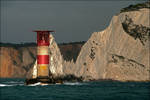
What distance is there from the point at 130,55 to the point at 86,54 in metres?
21.6

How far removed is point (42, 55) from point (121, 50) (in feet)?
156

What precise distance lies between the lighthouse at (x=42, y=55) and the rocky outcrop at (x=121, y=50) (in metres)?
41.4

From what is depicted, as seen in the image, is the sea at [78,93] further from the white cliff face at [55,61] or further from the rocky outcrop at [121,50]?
the rocky outcrop at [121,50]

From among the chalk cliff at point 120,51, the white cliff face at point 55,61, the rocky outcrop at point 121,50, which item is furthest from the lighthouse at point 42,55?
the rocky outcrop at point 121,50

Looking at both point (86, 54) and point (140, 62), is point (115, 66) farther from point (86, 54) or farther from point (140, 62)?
point (86, 54)

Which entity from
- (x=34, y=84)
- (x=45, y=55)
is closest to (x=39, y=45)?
(x=45, y=55)

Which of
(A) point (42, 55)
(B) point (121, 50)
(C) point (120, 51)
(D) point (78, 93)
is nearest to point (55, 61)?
(C) point (120, 51)

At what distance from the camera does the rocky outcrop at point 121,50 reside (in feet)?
392

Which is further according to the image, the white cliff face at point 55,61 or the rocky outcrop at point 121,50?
the rocky outcrop at point 121,50

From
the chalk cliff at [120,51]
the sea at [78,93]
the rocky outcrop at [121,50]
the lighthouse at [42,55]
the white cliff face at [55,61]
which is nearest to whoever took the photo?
the sea at [78,93]

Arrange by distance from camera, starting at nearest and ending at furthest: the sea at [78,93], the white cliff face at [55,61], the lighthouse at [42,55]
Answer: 1. the sea at [78,93]
2. the lighthouse at [42,55]
3. the white cliff face at [55,61]

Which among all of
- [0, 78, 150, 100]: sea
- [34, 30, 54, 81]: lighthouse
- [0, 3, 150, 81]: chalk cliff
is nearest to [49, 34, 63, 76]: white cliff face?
[0, 3, 150, 81]: chalk cliff

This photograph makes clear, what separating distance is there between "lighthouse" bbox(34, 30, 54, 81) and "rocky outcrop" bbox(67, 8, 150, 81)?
41.4 m

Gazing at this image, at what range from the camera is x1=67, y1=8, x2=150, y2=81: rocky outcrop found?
119 m
